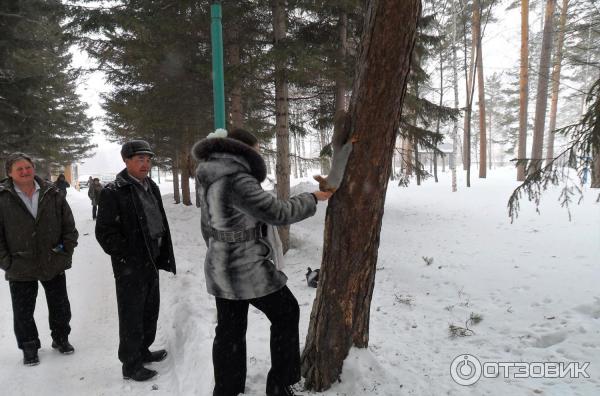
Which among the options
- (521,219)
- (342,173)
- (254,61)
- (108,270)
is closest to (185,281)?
(108,270)

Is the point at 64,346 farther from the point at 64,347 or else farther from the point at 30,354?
the point at 30,354

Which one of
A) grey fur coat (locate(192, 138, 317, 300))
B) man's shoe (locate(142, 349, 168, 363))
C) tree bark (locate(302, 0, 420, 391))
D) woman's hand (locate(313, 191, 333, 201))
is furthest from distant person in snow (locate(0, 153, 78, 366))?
woman's hand (locate(313, 191, 333, 201))

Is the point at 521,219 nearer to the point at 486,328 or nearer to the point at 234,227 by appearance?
the point at 486,328

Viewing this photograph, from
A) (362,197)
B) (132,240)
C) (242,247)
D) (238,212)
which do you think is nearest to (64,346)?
(132,240)

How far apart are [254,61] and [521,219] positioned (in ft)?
28.4

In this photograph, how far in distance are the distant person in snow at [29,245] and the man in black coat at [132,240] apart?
976 mm

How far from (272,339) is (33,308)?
2.87 meters

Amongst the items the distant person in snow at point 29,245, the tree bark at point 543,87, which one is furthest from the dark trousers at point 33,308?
the tree bark at point 543,87

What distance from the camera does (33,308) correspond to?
3.90 meters

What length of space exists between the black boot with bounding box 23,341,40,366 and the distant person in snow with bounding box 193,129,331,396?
240cm

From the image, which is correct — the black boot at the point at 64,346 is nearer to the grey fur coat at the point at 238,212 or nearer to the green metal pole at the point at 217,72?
the grey fur coat at the point at 238,212

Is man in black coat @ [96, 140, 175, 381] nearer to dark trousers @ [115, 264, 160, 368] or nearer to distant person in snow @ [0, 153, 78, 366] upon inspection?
dark trousers @ [115, 264, 160, 368]

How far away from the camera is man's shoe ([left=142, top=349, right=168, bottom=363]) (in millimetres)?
3799

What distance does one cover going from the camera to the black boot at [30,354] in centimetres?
380
